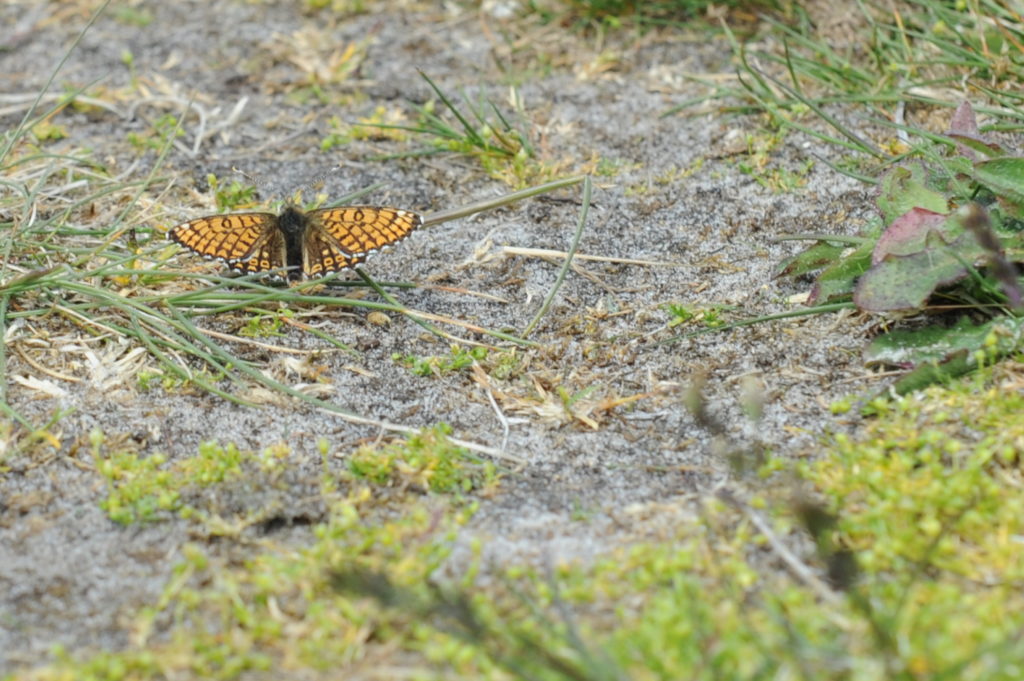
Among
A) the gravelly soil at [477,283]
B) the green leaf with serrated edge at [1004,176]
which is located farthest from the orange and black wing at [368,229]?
the green leaf with serrated edge at [1004,176]

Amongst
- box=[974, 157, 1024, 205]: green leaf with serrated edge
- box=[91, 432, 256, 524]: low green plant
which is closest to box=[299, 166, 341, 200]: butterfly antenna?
box=[91, 432, 256, 524]: low green plant

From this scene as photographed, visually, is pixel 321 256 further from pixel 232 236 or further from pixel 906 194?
pixel 906 194

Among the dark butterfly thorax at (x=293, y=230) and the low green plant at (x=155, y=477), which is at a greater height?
the dark butterfly thorax at (x=293, y=230)

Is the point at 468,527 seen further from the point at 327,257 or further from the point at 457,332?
the point at 327,257

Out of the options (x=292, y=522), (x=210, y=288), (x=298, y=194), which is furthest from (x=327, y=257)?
(x=292, y=522)

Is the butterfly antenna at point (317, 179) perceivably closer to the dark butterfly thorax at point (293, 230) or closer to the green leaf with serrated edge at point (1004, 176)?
the dark butterfly thorax at point (293, 230)

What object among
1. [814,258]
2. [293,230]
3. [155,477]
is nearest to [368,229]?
[293,230]
